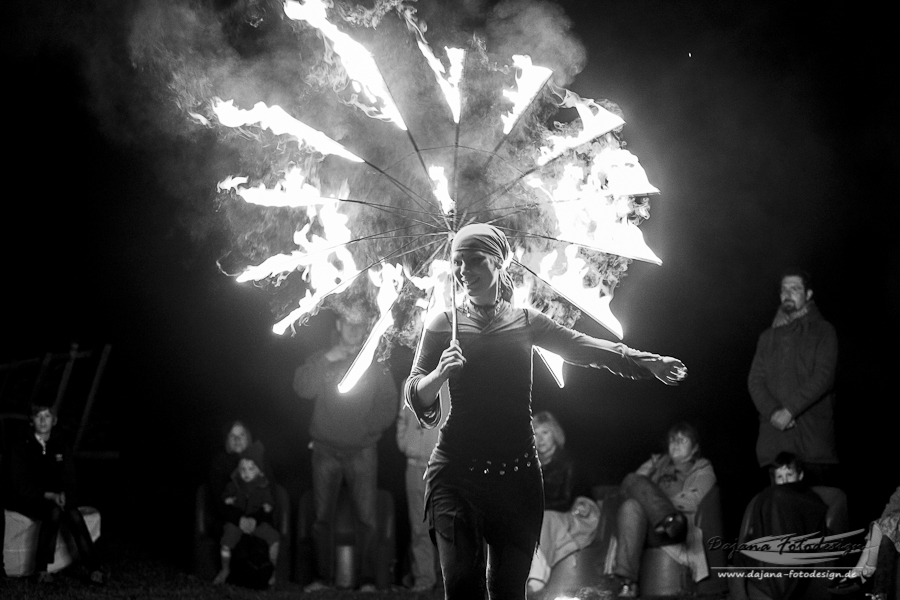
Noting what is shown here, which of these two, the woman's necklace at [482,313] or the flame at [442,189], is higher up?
the flame at [442,189]

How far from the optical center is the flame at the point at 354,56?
15.1ft

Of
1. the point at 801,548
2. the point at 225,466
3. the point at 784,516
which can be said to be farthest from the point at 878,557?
the point at 225,466

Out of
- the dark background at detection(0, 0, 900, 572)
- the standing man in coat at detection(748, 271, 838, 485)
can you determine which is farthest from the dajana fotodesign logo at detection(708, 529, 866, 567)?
the dark background at detection(0, 0, 900, 572)

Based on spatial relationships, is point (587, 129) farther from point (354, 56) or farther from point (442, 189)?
point (354, 56)

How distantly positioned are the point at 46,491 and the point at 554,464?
3653 mm

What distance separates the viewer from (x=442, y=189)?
15.2ft

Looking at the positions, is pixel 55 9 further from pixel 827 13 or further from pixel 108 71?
pixel 827 13

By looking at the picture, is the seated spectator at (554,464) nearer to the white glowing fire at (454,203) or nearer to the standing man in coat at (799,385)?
the standing man in coat at (799,385)

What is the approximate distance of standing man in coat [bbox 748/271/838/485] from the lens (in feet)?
22.3

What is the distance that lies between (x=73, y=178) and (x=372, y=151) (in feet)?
9.79

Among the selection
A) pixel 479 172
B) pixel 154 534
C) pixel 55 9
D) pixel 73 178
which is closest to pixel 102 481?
pixel 154 534

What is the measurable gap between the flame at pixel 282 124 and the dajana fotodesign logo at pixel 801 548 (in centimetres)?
370

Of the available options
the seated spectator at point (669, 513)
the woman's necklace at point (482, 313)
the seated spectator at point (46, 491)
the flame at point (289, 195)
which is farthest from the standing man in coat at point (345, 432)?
the woman's necklace at point (482, 313)

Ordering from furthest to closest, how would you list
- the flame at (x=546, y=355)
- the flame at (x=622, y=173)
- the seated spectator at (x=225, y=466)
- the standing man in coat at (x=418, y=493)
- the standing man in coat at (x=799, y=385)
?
the seated spectator at (x=225, y=466)
the standing man in coat at (x=418, y=493)
the standing man in coat at (x=799, y=385)
the flame at (x=622, y=173)
the flame at (x=546, y=355)
